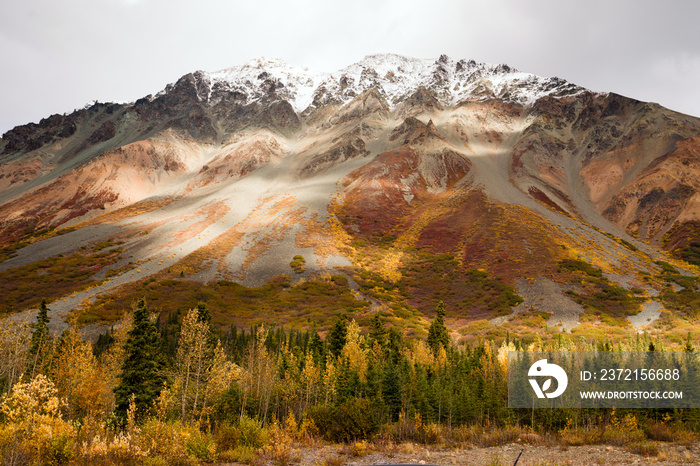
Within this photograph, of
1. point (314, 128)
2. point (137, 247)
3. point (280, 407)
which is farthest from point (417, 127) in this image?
point (280, 407)

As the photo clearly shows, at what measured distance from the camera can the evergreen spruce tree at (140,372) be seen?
22.8 metres

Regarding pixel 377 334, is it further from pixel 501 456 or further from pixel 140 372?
pixel 140 372

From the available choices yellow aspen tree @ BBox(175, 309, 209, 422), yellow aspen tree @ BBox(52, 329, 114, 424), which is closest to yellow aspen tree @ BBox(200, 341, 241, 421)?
yellow aspen tree @ BBox(175, 309, 209, 422)

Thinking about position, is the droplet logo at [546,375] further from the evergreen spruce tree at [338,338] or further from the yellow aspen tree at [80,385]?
the yellow aspen tree at [80,385]

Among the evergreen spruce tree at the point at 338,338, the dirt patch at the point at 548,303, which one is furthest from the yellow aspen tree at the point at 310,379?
the dirt patch at the point at 548,303

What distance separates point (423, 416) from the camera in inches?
1008

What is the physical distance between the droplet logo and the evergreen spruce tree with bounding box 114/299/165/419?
24.6 m

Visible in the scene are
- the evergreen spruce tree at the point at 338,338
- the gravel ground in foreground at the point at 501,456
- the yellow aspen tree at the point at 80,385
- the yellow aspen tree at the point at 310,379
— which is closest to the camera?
the gravel ground in foreground at the point at 501,456

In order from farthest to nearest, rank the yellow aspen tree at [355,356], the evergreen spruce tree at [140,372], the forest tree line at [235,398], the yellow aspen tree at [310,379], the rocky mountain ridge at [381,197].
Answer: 1. the rocky mountain ridge at [381,197]
2. the yellow aspen tree at [355,356]
3. the yellow aspen tree at [310,379]
4. the evergreen spruce tree at [140,372]
5. the forest tree line at [235,398]

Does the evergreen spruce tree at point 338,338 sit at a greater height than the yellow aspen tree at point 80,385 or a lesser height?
greater

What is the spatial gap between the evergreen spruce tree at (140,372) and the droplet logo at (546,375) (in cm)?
2461

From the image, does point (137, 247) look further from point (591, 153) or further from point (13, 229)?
point (591, 153)

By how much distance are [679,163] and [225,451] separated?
469 feet

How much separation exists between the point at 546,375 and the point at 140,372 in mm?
26874
